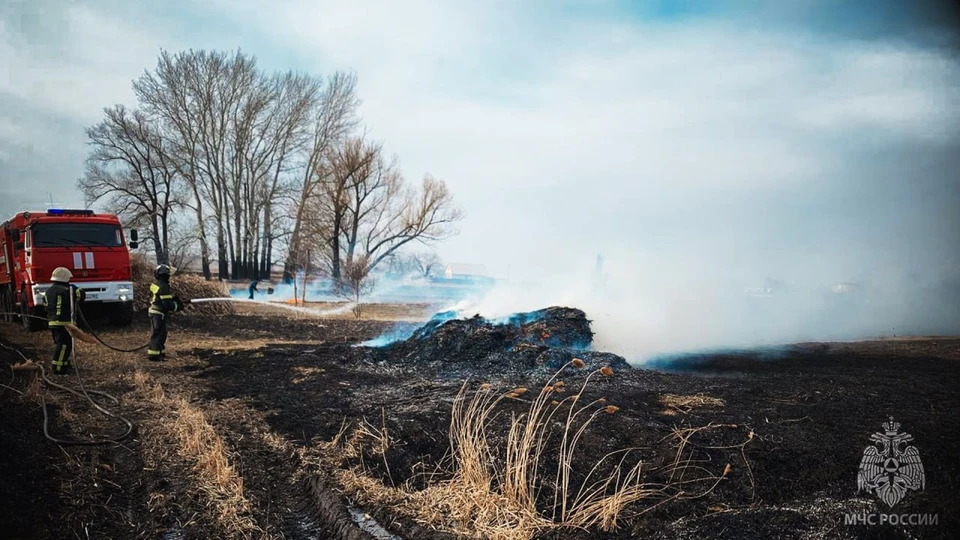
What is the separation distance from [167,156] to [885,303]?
44.9m

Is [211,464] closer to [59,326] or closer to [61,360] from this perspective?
[61,360]

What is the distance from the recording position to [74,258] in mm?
15164

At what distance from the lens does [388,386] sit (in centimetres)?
970

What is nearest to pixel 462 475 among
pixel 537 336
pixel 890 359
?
pixel 537 336

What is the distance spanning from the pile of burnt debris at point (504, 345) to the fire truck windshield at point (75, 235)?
29.3 ft

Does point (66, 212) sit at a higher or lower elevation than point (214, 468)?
higher

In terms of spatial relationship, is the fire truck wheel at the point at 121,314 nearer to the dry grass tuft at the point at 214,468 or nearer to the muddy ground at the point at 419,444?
the muddy ground at the point at 419,444

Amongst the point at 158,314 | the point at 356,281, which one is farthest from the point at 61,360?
the point at 356,281

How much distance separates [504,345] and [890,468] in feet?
24.9

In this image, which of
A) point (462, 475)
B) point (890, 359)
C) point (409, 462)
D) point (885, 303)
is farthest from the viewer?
point (885, 303)

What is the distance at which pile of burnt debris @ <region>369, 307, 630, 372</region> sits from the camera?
1099 cm

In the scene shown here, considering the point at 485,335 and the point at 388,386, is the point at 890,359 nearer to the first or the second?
the point at 485,335

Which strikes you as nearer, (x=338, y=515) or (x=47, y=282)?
(x=338, y=515)

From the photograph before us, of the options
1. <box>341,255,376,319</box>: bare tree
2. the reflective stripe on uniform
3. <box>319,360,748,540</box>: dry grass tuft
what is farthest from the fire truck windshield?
<box>319,360,748,540</box>: dry grass tuft
